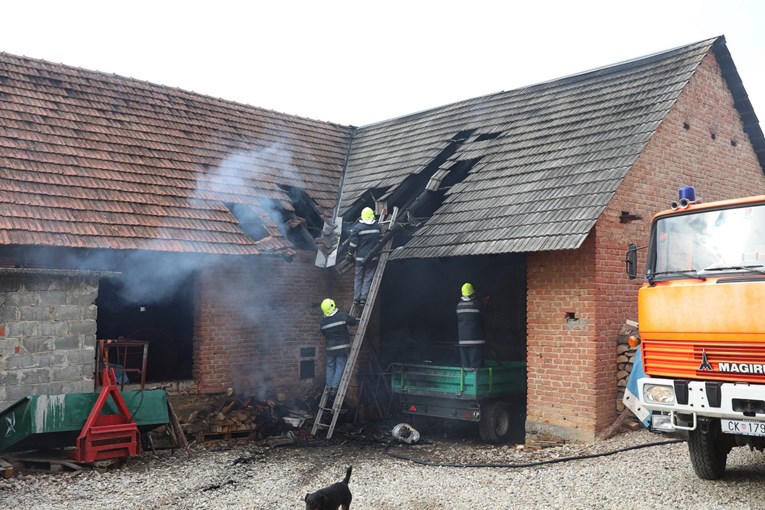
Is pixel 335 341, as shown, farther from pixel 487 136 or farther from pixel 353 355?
pixel 487 136

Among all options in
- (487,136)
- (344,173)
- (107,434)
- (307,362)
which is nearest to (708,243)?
(107,434)

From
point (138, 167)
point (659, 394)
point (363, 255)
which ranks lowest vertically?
point (659, 394)

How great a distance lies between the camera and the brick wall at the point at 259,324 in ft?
39.6

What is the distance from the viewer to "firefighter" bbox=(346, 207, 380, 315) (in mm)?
11969

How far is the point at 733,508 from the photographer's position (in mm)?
6309

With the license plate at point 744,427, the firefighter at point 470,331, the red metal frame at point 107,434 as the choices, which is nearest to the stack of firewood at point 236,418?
the red metal frame at point 107,434

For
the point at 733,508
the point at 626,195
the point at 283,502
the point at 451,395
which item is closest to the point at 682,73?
the point at 626,195

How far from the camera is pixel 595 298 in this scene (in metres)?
9.91

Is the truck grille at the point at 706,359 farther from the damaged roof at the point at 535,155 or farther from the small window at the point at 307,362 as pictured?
the small window at the point at 307,362

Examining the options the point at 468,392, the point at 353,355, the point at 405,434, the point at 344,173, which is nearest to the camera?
the point at 468,392

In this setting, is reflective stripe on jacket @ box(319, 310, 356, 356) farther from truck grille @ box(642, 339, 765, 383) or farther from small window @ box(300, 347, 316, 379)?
truck grille @ box(642, 339, 765, 383)

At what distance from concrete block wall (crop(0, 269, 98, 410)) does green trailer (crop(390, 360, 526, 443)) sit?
4916 millimetres

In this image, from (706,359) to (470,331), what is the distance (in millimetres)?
5050

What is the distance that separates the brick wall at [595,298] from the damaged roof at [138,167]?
14.8 feet
